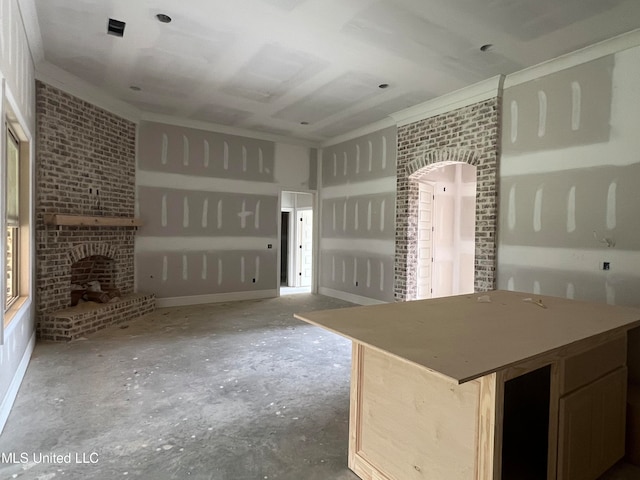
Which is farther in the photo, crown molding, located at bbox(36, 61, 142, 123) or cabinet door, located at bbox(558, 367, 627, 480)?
crown molding, located at bbox(36, 61, 142, 123)

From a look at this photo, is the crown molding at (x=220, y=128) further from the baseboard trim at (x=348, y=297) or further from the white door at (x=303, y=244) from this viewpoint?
the baseboard trim at (x=348, y=297)

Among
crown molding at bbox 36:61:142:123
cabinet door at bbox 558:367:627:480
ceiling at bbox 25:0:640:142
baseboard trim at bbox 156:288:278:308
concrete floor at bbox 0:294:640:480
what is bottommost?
concrete floor at bbox 0:294:640:480

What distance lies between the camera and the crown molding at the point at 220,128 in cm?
629

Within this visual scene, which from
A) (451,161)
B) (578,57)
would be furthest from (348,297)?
(578,57)

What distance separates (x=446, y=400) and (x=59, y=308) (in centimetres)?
502

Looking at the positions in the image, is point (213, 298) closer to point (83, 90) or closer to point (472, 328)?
point (83, 90)

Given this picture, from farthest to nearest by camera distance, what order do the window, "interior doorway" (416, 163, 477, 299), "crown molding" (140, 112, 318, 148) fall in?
"interior doorway" (416, 163, 477, 299) < "crown molding" (140, 112, 318, 148) < the window

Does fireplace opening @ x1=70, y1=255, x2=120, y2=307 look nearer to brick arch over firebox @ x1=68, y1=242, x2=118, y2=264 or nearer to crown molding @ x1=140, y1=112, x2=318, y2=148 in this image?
brick arch over firebox @ x1=68, y1=242, x2=118, y2=264

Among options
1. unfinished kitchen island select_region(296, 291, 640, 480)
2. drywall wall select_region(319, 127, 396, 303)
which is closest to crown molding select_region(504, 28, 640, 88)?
drywall wall select_region(319, 127, 396, 303)

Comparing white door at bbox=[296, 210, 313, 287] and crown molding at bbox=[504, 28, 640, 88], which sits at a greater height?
crown molding at bbox=[504, 28, 640, 88]

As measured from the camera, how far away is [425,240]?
6559 millimetres

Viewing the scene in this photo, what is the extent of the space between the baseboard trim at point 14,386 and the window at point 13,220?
22.5 inches

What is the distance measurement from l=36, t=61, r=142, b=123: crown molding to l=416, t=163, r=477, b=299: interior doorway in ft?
16.8

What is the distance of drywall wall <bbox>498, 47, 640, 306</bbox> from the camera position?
11.8 ft
